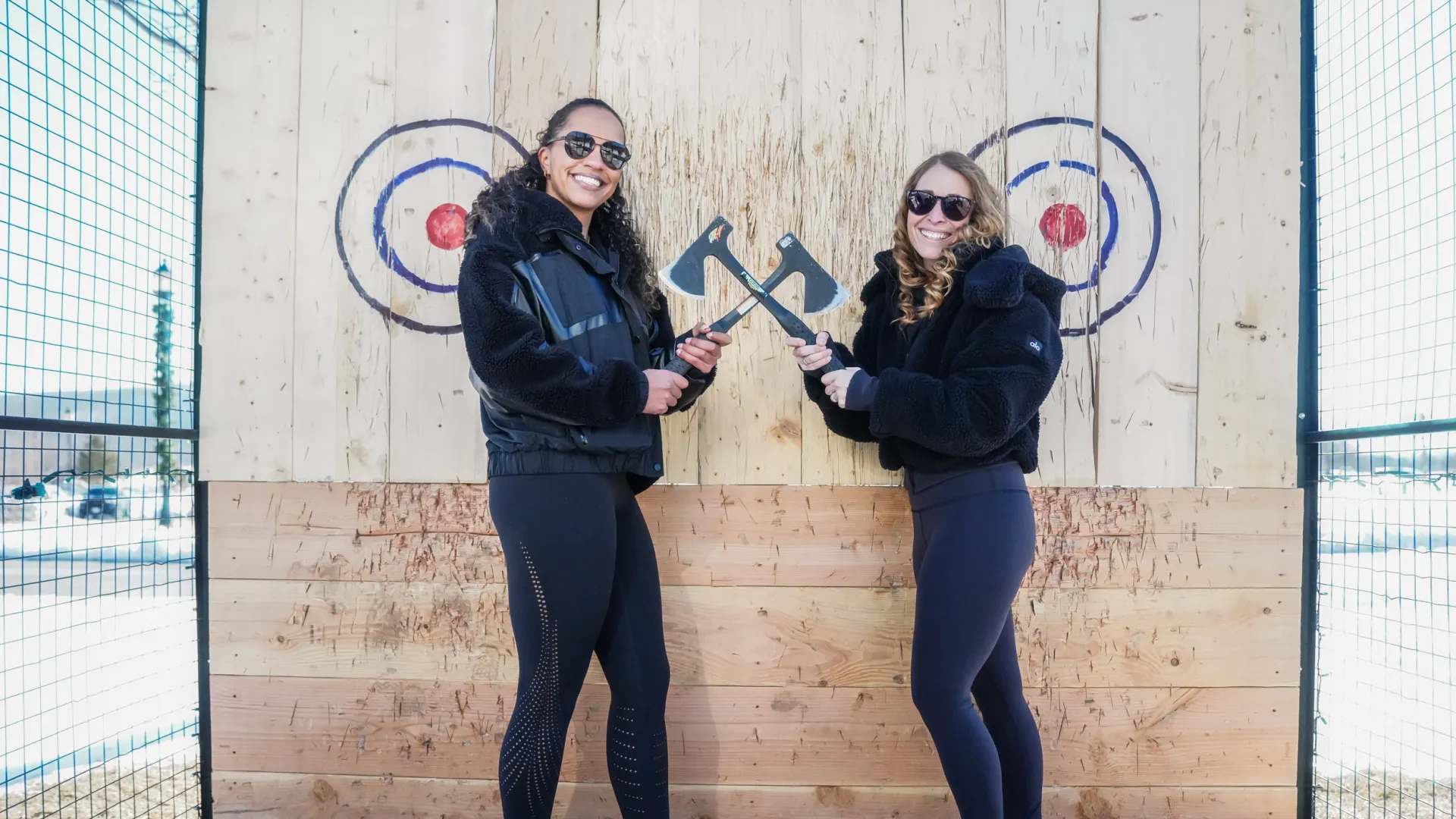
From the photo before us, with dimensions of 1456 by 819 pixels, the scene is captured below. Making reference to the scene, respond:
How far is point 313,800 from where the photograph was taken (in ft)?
8.25

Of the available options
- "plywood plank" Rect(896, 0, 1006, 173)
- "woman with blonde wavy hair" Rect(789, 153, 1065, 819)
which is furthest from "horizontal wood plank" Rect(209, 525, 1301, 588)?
"plywood plank" Rect(896, 0, 1006, 173)

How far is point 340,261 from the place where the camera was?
100.0 inches

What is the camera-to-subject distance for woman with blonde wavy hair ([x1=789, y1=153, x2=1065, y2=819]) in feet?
6.00

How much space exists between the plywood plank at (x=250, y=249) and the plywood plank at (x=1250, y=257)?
2.80 metres

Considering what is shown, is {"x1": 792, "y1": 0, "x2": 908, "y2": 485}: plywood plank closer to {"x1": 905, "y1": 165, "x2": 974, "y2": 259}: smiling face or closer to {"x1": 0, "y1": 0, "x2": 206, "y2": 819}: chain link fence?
{"x1": 905, "y1": 165, "x2": 974, "y2": 259}: smiling face

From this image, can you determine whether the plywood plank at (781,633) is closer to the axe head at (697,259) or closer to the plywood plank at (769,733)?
the plywood plank at (769,733)

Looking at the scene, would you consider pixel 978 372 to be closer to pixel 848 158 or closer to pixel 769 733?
pixel 848 158

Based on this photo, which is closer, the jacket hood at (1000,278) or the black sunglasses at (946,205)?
the jacket hood at (1000,278)

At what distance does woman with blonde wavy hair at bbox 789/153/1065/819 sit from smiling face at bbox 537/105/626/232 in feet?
2.04

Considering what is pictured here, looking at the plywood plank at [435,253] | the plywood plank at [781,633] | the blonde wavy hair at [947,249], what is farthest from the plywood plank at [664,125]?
the blonde wavy hair at [947,249]

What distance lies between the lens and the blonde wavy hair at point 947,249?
6.54ft

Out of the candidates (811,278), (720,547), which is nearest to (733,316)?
(811,278)

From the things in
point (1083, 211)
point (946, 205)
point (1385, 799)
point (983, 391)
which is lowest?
point (1385, 799)

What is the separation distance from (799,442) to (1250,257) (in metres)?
1.47
